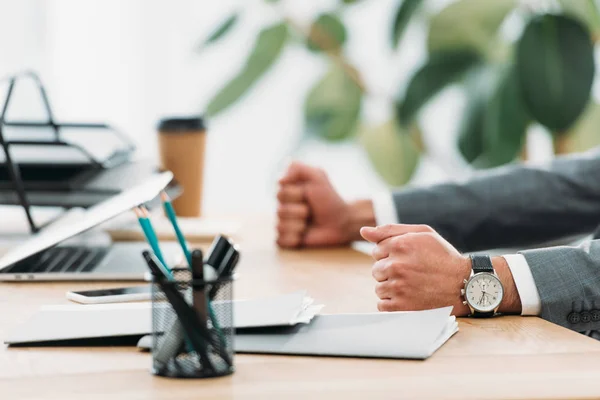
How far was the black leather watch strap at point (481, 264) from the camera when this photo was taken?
3.57ft

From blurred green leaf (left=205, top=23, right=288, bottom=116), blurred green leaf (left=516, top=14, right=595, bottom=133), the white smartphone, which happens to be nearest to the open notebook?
the white smartphone

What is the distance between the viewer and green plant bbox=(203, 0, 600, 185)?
90.4 inches

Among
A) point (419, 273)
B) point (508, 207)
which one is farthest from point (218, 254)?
point (508, 207)

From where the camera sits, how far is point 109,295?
3.71ft

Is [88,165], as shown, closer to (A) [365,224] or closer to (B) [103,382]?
(A) [365,224]

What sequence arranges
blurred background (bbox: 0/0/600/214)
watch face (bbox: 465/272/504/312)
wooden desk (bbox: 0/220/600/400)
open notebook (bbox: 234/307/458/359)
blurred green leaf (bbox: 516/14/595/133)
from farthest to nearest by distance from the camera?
1. blurred background (bbox: 0/0/600/214)
2. blurred green leaf (bbox: 516/14/595/133)
3. watch face (bbox: 465/272/504/312)
4. open notebook (bbox: 234/307/458/359)
5. wooden desk (bbox: 0/220/600/400)

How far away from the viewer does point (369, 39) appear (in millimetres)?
3170

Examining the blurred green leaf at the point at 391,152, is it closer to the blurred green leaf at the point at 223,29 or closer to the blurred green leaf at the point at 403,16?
the blurred green leaf at the point at 403,16

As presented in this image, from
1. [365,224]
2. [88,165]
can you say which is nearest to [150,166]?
[88,165]

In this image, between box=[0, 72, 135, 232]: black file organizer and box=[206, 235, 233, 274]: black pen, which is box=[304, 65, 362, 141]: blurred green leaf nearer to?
box=[0, 72, 135, 232]: black file organizer

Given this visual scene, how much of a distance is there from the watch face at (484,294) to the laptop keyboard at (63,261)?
55 cm

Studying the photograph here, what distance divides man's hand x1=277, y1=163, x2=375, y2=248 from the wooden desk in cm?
59

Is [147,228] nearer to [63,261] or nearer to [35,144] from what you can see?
[63,261]

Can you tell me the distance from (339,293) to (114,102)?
2.04 m
